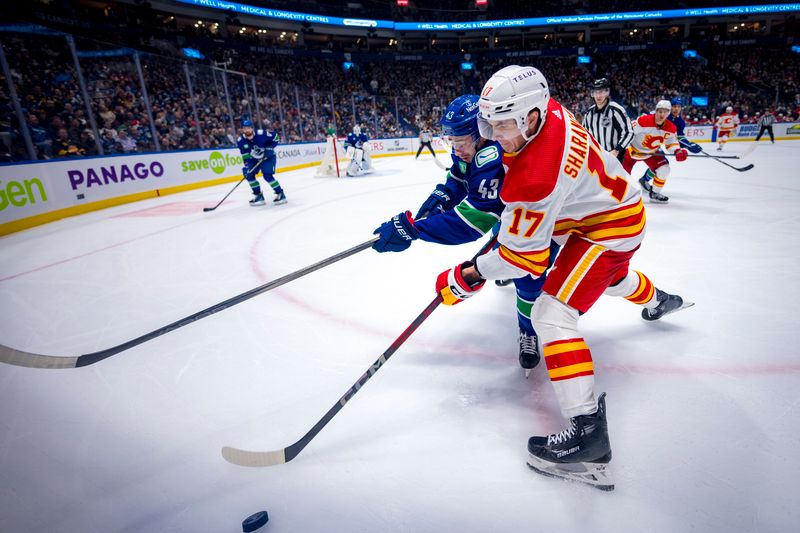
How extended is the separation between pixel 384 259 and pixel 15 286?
323 centimetres

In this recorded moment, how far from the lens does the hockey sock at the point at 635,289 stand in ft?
6.63

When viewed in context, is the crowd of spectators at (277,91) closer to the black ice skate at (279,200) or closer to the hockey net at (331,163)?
the hockey net at (331,163)

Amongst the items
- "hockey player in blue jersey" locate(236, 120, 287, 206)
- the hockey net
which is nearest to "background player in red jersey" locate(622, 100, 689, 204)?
"hockey player in blue jersey" locate(236, 120, 287, 206)

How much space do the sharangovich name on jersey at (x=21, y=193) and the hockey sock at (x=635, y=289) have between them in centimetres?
735

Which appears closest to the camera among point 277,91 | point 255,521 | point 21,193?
point 255,521

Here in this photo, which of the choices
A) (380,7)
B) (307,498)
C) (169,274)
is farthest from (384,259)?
(380,7)

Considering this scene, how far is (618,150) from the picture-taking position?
4.84 m

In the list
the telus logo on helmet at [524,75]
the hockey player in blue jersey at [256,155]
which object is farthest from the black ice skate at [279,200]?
the telus logo on helmet at [524,75]

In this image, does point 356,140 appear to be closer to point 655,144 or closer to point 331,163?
point 331,163

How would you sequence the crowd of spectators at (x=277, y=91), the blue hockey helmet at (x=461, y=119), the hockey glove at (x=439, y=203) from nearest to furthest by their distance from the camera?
the blue hockey helmet at (x=461, y=119) → the hockey glove at (x=439, y=203) → the crowd of spectators at (x=277, y=91)

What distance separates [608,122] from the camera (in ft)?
15.4

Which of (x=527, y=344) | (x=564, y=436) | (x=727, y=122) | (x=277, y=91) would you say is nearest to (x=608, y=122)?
(x=527, y=344)

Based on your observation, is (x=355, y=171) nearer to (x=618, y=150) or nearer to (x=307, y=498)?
(x=618, y=150)

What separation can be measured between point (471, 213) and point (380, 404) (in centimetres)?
101
